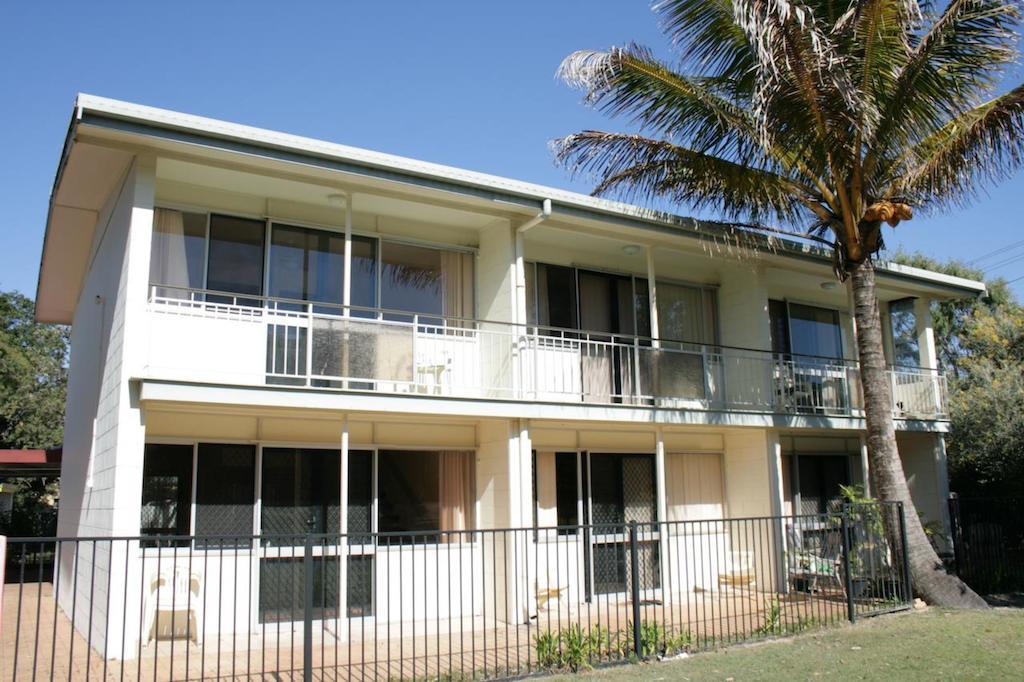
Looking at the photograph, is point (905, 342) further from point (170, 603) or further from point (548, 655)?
point (170, 603)

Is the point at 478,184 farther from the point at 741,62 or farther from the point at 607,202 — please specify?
the point at 741,62

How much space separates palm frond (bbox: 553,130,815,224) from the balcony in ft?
8.42

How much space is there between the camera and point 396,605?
12.0m

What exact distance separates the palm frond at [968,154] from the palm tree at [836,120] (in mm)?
21

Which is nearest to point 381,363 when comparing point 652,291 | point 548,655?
point 548,655

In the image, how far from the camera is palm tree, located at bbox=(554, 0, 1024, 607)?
11828mm

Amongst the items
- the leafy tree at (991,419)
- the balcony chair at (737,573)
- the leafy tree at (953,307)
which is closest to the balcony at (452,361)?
the balcony chair at (737,573)

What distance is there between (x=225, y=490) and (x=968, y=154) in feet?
38.0

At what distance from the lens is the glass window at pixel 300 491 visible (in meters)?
11.5

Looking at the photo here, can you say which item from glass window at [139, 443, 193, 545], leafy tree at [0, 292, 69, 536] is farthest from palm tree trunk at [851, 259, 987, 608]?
leafy tree at [0, 292, 69, 536]

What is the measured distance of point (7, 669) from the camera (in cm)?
924

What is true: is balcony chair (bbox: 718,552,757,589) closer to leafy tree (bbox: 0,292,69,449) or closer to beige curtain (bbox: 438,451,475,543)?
beige curtain (bbox: 438,451,475,543)

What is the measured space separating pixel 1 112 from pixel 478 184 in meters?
8.89

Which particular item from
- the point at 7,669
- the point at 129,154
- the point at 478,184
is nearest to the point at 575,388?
the point at 478,184
